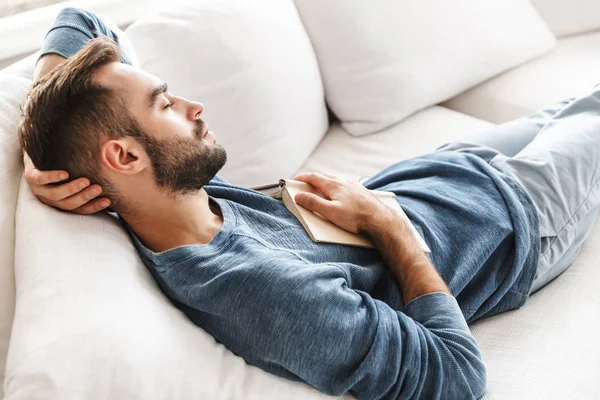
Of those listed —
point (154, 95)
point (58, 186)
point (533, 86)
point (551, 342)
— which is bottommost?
point (551, 342)

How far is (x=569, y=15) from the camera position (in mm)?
2359

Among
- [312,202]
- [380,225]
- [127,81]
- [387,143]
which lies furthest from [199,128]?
[387,143]

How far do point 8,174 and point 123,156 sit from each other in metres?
0.21

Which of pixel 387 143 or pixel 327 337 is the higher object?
pixel 327 337

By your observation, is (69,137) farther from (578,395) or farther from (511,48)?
(511,48)

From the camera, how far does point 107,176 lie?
3.55 feet

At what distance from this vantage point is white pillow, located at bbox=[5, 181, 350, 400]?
84 cm

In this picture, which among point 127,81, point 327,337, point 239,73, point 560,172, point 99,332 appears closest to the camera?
point 99,332

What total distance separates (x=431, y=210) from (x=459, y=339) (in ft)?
1.25

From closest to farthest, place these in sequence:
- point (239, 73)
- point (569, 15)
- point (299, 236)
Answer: point (299, 236)
point (239, 73)
point (569, 15)

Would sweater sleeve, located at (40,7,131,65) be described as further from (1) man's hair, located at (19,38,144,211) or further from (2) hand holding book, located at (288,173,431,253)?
(2) hand holding book, located at (288,173,431,253)

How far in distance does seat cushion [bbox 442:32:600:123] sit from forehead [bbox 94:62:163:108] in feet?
4.08

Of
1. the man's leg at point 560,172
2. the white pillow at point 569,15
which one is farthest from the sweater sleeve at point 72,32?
the white pillow at point 569,15

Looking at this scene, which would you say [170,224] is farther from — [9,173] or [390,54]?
[390,54]
